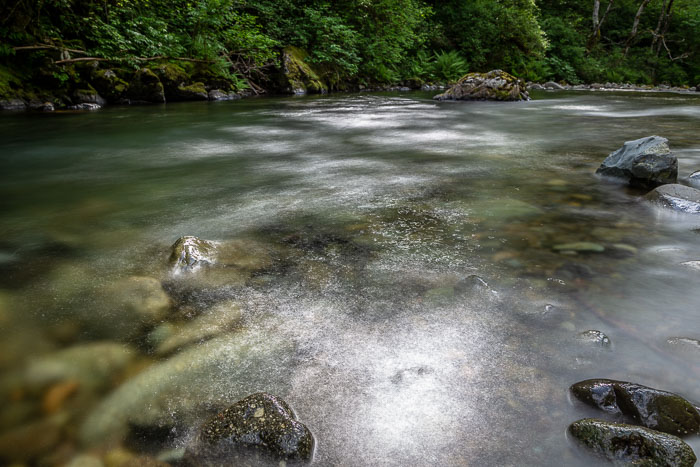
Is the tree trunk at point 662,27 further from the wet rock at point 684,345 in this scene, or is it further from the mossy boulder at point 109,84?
the wet rock at point 684,345

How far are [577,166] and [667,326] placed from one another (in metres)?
3.01

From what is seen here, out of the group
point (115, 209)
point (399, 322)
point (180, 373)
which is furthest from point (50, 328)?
point (115, 209)

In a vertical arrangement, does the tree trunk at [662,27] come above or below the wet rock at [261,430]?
above

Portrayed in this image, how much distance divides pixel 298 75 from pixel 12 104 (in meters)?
8.09

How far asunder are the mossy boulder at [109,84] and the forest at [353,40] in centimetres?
31

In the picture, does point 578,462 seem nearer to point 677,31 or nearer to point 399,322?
point 399,322

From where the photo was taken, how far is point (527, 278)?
194cm

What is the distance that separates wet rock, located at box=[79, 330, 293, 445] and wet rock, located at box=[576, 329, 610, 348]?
1.01 metres

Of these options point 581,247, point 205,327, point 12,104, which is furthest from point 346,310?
point 12,104

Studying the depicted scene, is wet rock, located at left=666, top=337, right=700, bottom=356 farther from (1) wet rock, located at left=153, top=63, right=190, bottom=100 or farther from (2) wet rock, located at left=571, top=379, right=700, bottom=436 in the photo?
(1) wet rock, located at left=153, top=63, right=190, bottom=100

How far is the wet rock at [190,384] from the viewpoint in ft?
3.88

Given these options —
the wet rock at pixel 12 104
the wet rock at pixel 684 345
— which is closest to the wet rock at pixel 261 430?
the wet rock at pixel 684 345

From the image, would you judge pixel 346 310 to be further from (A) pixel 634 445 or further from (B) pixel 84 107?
(B) pixel 84 107

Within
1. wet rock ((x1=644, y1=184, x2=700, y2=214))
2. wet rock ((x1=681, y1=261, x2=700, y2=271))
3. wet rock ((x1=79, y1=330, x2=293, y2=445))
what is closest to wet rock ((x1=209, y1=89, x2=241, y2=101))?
wet rock ((x1=644, y1=184, x2=700, y2=214))
